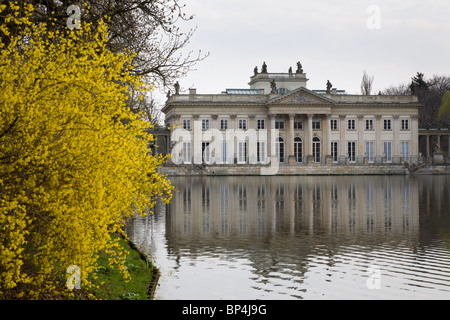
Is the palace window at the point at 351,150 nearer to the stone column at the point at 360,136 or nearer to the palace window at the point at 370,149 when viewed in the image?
the stone column at the point at 360,136

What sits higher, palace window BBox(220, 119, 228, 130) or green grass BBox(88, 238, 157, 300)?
palace window BBox(220, 119, 228, 130)

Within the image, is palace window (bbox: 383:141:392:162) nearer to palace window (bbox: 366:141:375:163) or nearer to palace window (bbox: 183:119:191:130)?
palace window (bbox: 366:141:375:163)

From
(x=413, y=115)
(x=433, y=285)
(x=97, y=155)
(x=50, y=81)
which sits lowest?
(x=433, y=285)

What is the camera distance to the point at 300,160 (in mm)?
80000

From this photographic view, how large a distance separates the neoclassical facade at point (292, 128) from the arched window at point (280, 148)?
14 cm

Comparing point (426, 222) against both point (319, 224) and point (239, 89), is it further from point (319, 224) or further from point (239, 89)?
point (239, 89)

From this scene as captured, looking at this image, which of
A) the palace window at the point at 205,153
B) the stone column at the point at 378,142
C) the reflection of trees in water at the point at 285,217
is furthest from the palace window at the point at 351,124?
the reflection of trees in water at the point at 285,217

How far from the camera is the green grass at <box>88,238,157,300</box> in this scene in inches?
390

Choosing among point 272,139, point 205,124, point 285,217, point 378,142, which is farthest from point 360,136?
point 285,217

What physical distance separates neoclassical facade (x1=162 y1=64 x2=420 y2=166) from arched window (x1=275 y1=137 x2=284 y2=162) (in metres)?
0.14

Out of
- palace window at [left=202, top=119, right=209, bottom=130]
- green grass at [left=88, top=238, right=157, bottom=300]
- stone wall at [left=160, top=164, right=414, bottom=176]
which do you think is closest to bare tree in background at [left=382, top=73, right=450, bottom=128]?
stone wall at [left=160, top=164, right=414, bottom=176]

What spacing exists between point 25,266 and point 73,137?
2265 mm

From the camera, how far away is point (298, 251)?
14805mm
